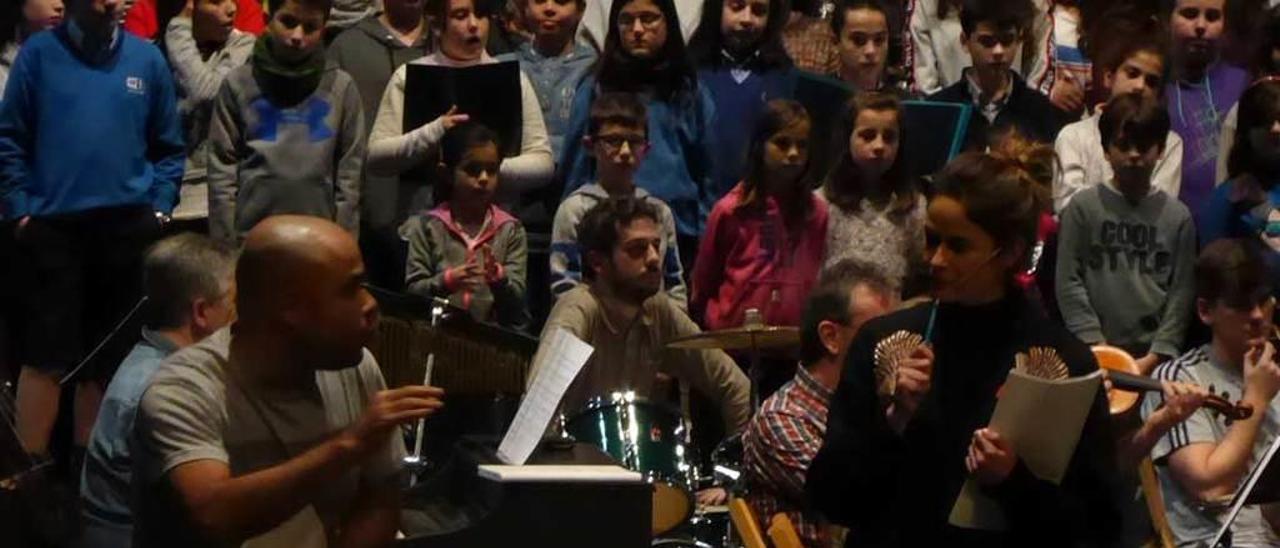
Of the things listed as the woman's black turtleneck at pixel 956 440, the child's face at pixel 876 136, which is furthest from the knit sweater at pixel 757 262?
the woman's black turtleneck at pixel 956 440

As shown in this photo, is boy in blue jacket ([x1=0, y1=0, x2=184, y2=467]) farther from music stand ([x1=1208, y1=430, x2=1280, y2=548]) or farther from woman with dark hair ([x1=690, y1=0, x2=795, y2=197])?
music stand ([x1=1208, y1=430, x2=1280, y2=548])

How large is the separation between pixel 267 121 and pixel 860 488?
4612 millimetres

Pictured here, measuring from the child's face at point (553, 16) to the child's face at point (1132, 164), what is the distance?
1.96 metres

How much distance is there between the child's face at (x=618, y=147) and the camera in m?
9.15

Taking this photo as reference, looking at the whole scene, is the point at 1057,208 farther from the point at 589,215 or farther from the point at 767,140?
the point at 589,215

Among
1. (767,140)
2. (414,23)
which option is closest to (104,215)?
(414,23)

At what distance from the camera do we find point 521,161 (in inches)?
366

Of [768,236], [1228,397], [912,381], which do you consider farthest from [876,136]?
[912,381]

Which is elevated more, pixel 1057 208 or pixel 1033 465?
pixel 1033 465

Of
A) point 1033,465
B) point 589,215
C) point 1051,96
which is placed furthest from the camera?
point 1051,96

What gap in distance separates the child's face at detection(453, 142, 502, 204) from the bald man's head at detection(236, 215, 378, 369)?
4.32 m

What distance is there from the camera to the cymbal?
8109mm

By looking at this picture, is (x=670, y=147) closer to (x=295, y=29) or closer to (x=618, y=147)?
(x=618, y=147)

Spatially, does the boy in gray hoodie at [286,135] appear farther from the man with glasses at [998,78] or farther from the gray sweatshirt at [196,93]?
the man with glasses at [998,78]
